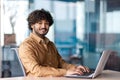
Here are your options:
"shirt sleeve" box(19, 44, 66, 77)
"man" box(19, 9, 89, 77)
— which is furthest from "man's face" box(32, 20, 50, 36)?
"shirt sleeve" box(19, 44, 66, 77)

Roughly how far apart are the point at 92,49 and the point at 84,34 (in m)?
0.36

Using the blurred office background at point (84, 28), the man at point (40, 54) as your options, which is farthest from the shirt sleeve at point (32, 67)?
the blurred office background at point (84, 28)

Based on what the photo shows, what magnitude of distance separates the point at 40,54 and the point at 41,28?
9.6 inches

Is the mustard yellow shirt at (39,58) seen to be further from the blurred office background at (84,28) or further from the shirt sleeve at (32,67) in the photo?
the blurred office background at (84,28)

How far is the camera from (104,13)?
19.1 ft

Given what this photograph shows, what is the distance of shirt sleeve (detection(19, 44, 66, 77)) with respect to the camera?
2.33m

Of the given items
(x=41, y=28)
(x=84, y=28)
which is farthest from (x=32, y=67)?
(x=84, y=28)

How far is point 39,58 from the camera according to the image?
8.58 ft

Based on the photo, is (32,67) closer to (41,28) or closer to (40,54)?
(40,54)

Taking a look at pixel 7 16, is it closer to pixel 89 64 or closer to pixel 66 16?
pixel 66 16

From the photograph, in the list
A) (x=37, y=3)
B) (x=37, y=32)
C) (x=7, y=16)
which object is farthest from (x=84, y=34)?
(x=37, y=32)

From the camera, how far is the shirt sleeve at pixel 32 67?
2.33m

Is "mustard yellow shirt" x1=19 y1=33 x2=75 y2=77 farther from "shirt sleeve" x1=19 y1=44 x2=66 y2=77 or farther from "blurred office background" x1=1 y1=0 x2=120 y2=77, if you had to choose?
"blurred office background" x1=1 y1=0 x2=120 y2=77

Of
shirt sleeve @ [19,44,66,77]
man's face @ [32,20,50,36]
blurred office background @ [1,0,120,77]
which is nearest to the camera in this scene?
shirt sleeve @ [19,44,66,77]
